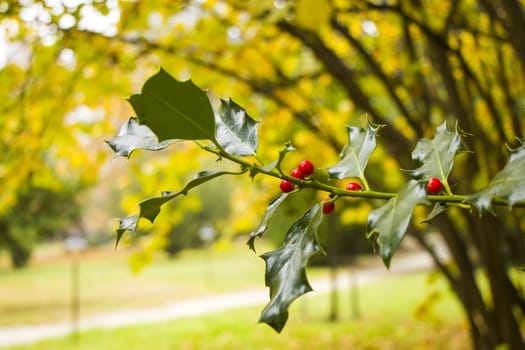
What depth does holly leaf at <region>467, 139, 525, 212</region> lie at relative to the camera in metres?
0.44

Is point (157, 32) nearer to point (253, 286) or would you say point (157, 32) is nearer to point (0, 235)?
point (253, 286)

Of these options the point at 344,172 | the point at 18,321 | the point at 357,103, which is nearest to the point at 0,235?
the point at 18,321

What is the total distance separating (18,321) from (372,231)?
10719mm

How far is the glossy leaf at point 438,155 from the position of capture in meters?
0.57

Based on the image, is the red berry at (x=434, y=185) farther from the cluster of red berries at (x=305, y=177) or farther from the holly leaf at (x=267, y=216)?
the holly leaf at (x=267, y=216)

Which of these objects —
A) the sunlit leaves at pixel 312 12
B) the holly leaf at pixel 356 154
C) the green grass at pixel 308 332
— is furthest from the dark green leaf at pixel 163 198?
the green grass at pixel 308 332

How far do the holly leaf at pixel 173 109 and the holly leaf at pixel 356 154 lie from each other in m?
0.17

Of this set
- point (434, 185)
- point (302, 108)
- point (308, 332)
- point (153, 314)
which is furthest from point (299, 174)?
point (153, 314)

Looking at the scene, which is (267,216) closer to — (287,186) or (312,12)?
(287,186)

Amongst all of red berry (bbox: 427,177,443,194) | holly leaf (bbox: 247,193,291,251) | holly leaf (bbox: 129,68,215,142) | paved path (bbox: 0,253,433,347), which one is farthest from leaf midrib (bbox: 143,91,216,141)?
paved path (bbox: 0,253,433,347)

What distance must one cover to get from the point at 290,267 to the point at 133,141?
0.21 metres

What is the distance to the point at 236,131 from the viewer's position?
0.61 m

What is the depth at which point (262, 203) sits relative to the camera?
16.3ft

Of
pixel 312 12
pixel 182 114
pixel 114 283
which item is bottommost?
pixel 114 283
